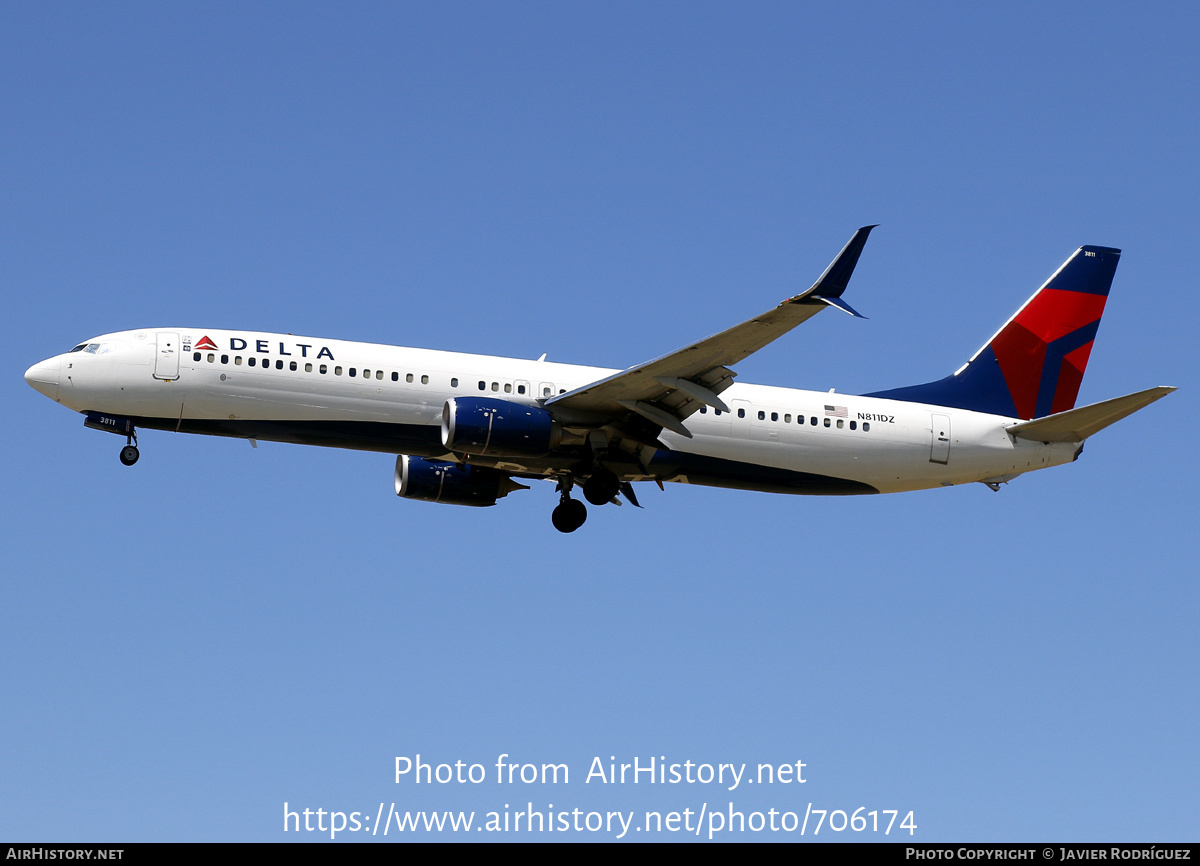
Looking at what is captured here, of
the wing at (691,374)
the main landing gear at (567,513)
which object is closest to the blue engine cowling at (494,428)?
the wing at (691,374)

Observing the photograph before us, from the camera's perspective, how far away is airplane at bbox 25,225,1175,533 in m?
33.0

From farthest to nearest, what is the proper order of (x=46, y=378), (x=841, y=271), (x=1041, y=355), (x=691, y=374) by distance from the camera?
(x=1041, y=355) → (x=46, y=378) → (x=691, y=374) → (x=841, y=271)

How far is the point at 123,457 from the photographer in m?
33.5

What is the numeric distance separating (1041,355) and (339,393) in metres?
20.0

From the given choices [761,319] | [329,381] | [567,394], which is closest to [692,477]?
[567,394]

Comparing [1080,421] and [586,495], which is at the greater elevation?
[1080,421]

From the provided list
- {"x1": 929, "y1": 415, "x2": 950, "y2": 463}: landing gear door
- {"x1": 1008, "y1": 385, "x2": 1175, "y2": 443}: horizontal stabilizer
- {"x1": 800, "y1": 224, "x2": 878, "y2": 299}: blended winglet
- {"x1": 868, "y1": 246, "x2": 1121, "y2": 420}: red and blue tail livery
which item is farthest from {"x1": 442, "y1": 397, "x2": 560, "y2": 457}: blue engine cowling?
{"x1": 1008, "y1": 385, "x2": 1175, "y2": 443}: horizontal stabilizer

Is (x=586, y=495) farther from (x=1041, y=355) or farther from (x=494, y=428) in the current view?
(x=1041, y=355)

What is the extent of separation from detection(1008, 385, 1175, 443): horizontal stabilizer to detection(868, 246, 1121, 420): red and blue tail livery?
1436 millimetres

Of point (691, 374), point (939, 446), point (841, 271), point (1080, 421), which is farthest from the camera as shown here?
point (939, 446)

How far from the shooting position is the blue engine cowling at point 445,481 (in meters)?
38.2

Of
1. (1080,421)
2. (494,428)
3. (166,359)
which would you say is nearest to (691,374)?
(494,428)

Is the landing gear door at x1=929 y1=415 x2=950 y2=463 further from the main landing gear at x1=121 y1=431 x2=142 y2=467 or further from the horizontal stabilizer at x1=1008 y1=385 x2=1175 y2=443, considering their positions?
the main landing gear at x1=121 y1=431 x2=142 y2=467

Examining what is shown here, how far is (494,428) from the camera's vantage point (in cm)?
3259
